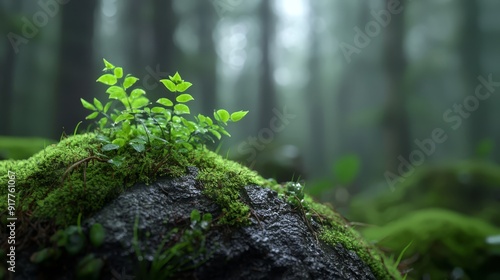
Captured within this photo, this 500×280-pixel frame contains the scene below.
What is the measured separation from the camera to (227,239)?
1.80 meters

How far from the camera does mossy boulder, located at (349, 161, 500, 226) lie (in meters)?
6.42

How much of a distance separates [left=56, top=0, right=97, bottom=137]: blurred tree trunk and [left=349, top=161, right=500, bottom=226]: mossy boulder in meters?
6.63

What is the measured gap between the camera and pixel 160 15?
12.3 m

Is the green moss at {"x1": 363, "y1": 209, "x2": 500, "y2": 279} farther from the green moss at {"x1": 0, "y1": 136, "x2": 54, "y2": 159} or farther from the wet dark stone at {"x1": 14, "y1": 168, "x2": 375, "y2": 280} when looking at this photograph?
the green moss at {"x1": 0, "y1": 136, "x2": 54, "y2": 159}

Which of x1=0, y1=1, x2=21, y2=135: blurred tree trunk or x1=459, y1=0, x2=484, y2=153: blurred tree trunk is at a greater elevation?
x1=459, y1=0, x2=484, y2=153: blurred tree trunk

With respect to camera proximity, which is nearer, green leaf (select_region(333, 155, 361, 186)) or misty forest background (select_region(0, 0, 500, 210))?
green leaf (select_region(333, 155, 361, 186))

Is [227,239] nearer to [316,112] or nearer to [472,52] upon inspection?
[472,52]

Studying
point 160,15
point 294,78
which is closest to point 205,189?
point 160,15

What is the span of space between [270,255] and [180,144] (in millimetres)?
907

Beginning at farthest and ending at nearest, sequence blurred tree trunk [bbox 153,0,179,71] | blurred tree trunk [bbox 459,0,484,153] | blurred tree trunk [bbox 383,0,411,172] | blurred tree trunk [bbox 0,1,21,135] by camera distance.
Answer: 1. blurred tree trunk [bbox 459,0,484,153]
2. blurred tree trunk [bbox 0,1,21,135]
3. blurred tree trunk [bbox 153,0,179,71]
4. blurred tree trunk [bbox 383,0,411,172]

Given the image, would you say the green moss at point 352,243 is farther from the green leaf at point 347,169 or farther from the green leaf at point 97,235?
the green leaf at point 347,169

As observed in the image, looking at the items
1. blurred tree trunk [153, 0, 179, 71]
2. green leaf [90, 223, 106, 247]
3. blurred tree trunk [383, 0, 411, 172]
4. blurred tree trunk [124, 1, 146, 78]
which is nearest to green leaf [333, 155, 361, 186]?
green leaf [90, 223, 106, 247]

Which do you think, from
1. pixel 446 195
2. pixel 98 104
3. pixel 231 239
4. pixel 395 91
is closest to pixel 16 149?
pixel 98 104

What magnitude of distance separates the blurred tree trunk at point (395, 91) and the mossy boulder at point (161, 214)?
10.5 meters
